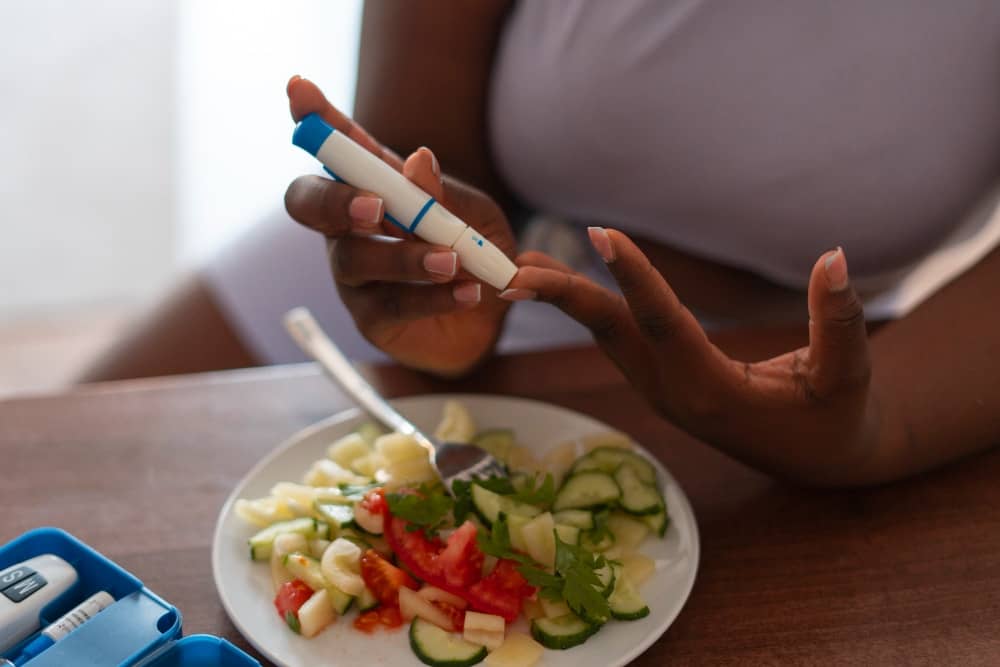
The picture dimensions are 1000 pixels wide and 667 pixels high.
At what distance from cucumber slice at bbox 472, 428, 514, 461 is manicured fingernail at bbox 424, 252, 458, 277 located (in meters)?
0.23

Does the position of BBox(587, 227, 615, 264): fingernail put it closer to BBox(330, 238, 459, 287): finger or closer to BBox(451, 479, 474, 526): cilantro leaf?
BBox(330, 238, 459, 287): finger

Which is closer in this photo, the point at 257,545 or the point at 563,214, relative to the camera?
the point at 257,545

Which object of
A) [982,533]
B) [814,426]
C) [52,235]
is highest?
Result: [814,426]

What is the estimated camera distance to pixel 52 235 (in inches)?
112

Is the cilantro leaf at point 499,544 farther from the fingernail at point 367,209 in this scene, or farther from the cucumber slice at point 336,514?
the fingernail at point 367,209

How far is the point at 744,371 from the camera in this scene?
0.75 meters

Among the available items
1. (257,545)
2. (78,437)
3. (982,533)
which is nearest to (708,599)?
(982,533)

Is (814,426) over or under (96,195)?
over

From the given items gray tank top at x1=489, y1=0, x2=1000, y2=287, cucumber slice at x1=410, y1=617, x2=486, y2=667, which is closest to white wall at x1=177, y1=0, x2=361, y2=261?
gray tank top at x1=489, y1=0, x2=1000, y2=287

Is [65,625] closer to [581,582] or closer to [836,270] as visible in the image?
[581,582]

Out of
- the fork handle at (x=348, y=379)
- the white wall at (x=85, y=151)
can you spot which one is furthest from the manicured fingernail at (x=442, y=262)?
the white wall at (x=85, y=151)

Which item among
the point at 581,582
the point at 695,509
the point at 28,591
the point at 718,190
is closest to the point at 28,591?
the point at 28,591

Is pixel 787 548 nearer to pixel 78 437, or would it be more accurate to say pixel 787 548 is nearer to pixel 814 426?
pixel 814 426

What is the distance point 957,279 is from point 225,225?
2019 millimetres
